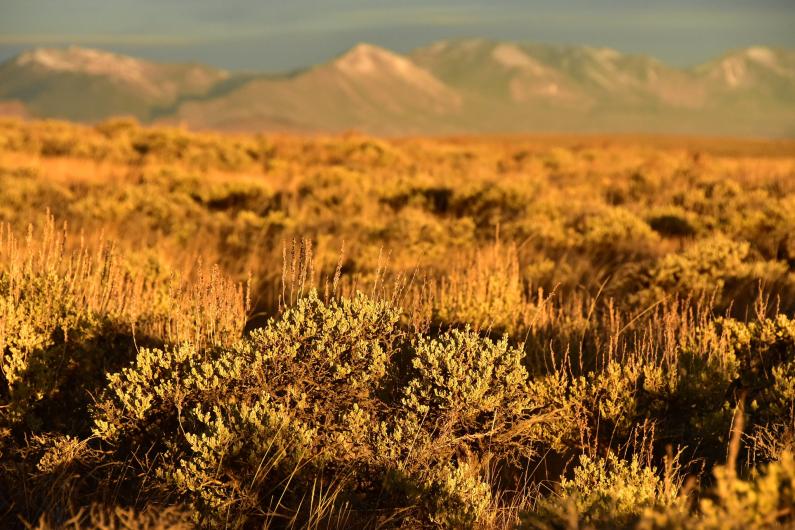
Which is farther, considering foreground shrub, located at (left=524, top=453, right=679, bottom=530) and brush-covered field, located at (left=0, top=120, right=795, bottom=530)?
brush-covered field, located at (left=0, top=120, right=795, bottom=530)

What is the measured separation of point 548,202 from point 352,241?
4.37 metres

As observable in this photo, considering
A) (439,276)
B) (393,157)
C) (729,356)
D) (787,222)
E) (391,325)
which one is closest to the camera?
(391,325)

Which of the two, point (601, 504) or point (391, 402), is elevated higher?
point (601, 504)

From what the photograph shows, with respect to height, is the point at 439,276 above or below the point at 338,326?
below

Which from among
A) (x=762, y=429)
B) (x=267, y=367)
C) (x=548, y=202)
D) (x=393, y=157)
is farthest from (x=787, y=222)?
(x=393, y=157)

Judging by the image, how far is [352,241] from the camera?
32.0 feet

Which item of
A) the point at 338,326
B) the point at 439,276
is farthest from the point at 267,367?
the point at 439,276

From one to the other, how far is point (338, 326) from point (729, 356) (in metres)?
2.63

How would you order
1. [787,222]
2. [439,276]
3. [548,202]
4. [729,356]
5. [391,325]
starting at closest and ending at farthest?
1. [391,325]
2. [729,356]
3. [439,276]
4. [787,222]
5. [548,202]

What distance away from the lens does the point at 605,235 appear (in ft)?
33.6

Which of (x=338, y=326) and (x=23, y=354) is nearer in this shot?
(x=338, y=326)

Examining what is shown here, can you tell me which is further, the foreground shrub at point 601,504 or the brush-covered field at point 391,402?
the brush-covered field at point 391,402

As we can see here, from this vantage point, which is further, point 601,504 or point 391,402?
point 391,402

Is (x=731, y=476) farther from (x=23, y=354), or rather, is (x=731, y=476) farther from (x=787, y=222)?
(x=787, y=222)
